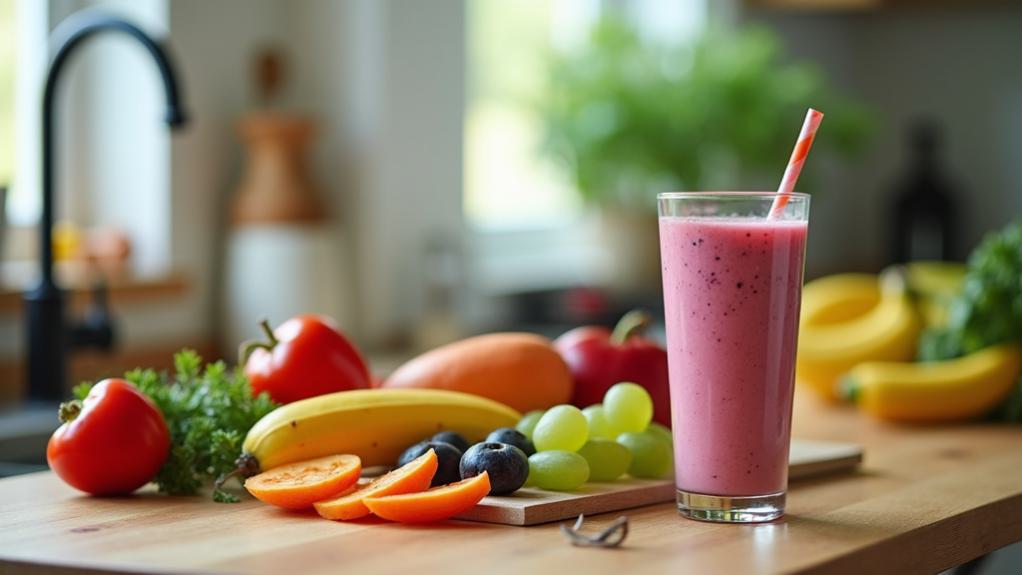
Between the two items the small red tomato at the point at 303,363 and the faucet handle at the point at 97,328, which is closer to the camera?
the small red tomato at the point at 303,363

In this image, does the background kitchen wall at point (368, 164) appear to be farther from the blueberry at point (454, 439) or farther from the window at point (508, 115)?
the blueberry at point (454, 439)

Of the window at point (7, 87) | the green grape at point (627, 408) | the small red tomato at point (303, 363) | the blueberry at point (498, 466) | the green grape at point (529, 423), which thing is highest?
the window at point (7, 87)

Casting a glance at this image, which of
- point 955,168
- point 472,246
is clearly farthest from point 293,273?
point 955,168

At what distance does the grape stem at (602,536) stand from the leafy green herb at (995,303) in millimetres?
879

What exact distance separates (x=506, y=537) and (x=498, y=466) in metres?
0.09

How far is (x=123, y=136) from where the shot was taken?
2656 millimetres

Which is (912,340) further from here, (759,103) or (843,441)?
→ (759,103)

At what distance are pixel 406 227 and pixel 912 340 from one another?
1.45m

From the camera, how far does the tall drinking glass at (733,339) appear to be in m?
0.99

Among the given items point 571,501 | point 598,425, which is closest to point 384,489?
point 571,501

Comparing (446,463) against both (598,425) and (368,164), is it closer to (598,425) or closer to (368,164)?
(598,425)

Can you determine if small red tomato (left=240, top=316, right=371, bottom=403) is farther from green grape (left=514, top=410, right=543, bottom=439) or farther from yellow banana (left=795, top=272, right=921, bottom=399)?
yellow banana (left=795, top=272, right=921, bottom=399)

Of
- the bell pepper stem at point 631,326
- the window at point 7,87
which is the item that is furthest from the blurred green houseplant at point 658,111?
the bell pepper stem at point 631,326

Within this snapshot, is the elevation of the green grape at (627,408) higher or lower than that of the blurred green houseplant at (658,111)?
lower
